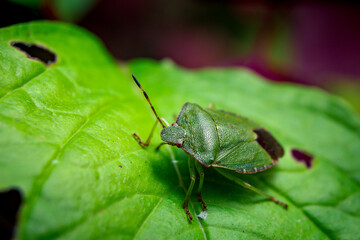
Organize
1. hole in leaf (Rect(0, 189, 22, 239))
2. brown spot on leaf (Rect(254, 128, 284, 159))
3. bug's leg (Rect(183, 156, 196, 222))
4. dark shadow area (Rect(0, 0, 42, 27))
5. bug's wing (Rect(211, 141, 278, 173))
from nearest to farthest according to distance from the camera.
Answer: hole in leaf (Rect(0, 189, 22, 239)) → bug's leg (Rect(183, 156, 196, 222)) → bug's wing (Rect(211, 141, 278, 173)) → brown spot on leaf (Rect(254, 128, 284, 159)) → dark shadow area (Rect(0, 0, 42, 27))

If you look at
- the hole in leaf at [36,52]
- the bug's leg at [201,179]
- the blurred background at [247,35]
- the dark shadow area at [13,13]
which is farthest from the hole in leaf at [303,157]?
the dark shadow area at [13,13]

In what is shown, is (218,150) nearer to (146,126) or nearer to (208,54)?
(146,126)

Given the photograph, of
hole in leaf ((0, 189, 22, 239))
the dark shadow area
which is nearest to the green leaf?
hole in leaf ((0, 189, 22, 239))

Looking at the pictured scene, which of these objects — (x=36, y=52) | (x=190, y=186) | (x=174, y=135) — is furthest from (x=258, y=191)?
(x=36, y=52)

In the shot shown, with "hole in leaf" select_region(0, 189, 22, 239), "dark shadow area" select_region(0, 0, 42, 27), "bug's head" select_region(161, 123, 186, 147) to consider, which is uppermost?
"dark shadow area" select_region(0, 0, 42, 27)

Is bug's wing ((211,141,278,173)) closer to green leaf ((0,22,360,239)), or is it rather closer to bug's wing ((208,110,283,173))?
bug's wing ((208,110,283,173))

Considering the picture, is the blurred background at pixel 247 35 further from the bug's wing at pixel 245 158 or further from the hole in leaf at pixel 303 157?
the bug's wing at pixel 245 158

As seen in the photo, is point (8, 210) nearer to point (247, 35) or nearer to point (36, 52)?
point (36, 52)
